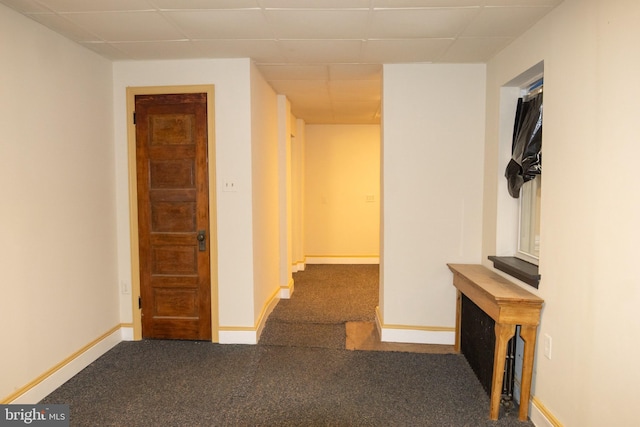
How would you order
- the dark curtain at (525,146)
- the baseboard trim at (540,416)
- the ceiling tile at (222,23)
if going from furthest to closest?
1. the dark curtain at (525,146)
2. the ceiling tile at (222,23)
3. the baseboard trim at (540,416)

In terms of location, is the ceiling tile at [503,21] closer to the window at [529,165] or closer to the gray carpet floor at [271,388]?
the window at [529,165]

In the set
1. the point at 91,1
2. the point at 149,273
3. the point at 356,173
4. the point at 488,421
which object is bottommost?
the point at 488,421

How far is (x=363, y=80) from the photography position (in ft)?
12.3

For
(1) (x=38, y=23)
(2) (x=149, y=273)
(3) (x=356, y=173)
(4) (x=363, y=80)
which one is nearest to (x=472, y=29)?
(4) (x=363, y=80)

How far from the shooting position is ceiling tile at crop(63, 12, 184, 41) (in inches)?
92.3

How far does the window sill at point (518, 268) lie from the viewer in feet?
7.61

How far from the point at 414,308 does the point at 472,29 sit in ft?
7.26

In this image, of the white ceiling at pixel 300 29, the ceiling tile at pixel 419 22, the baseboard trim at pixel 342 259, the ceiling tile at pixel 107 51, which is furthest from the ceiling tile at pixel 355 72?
the baseboard trim at pixel 342 259

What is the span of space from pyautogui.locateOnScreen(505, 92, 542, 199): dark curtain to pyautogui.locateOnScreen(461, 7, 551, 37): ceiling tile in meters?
0.47

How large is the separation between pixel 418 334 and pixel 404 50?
2347 mm

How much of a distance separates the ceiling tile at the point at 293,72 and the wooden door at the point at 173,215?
654 millimetres

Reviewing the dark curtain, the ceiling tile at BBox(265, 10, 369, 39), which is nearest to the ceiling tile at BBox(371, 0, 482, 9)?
the ceiling tile at BBox(265, 10, 369, 39)

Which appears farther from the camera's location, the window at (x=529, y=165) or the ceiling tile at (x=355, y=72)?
the ceiling tile at (x=355, y=72)

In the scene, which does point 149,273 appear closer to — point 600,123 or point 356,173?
point 600,123
